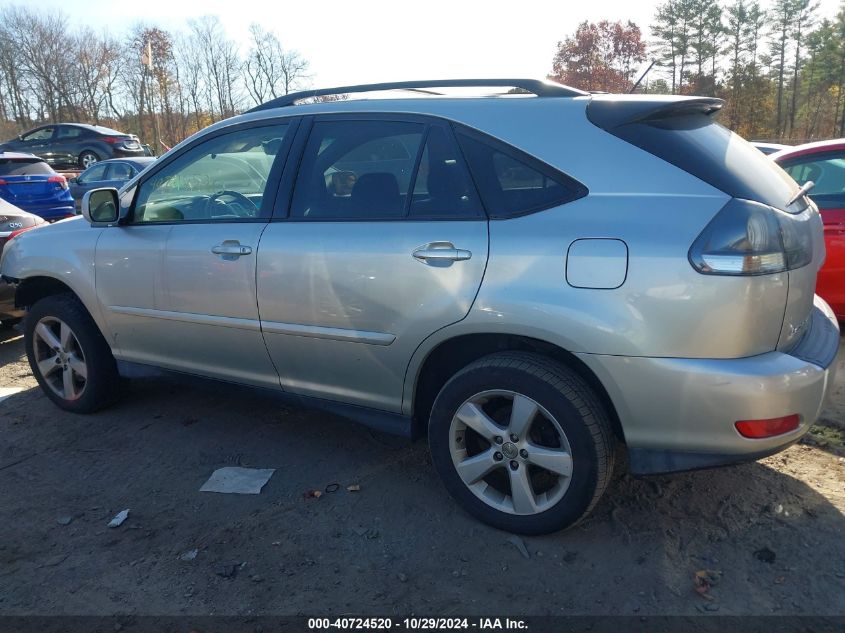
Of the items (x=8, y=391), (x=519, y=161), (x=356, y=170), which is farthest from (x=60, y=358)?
(x=519, y=161)

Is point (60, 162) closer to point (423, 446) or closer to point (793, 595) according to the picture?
point (423, 446)

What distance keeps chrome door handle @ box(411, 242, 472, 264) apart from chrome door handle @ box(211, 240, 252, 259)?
98cm

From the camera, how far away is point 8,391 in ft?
16.5

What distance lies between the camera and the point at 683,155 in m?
2.63

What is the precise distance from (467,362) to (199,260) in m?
1.51

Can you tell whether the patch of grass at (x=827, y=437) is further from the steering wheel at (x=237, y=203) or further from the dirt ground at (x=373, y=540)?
the steering wheel at (x=237, y=203)

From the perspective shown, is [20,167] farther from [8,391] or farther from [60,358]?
[60,358]

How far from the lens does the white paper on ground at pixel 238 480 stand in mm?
3471

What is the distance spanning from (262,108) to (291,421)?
1.84 meters

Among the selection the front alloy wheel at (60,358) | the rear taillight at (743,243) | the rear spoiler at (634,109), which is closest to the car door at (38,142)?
the front alloy wheel at (60,358)

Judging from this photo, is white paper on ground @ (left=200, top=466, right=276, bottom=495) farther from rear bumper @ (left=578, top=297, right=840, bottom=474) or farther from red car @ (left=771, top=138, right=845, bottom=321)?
red car @ (left=771, top=138, right=845, bottom=321)

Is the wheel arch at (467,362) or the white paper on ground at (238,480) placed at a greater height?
the wheel arch at (467,362)

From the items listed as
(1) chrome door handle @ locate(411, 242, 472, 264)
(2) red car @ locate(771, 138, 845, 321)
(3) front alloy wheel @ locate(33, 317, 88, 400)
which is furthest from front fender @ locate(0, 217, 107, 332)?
(2) red car @ locate(771, 138, 845, 321)

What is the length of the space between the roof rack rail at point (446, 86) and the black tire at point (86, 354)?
1.70m
